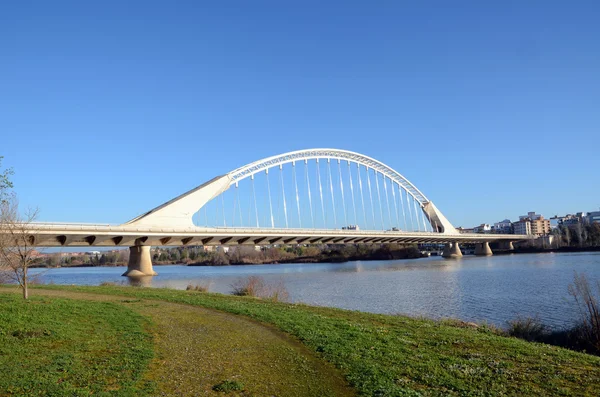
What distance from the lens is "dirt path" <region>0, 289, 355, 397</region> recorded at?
618cm

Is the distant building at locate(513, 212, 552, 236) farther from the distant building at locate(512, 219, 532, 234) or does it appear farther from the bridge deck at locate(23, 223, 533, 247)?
the bridge deck at locate(23, 223, 533, 247)

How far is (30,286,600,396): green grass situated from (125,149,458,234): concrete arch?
3301 centimetres

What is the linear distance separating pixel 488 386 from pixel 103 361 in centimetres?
544

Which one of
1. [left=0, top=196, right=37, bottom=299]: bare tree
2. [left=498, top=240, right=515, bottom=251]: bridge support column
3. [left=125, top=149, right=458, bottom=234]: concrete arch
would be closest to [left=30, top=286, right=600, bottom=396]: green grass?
[left=0, top=196, right=37, bottom=299]: bare tree

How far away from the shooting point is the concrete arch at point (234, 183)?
141 ft

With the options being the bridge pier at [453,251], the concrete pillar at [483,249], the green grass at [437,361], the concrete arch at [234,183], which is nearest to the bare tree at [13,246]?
the green grass at [437,361]

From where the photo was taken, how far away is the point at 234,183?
54.0 metres

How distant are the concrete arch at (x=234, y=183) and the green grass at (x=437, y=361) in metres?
33.0

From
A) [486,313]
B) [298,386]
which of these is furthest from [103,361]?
[486,313]

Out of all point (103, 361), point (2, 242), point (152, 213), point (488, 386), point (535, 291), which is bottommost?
point (535, 291)

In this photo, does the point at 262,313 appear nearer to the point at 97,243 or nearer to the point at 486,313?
the point at 486,313

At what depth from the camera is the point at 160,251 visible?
124 m

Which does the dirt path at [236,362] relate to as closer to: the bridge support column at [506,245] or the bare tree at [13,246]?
the bare tree at [13,246]

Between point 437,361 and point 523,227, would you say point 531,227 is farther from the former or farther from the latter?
point 437,361
